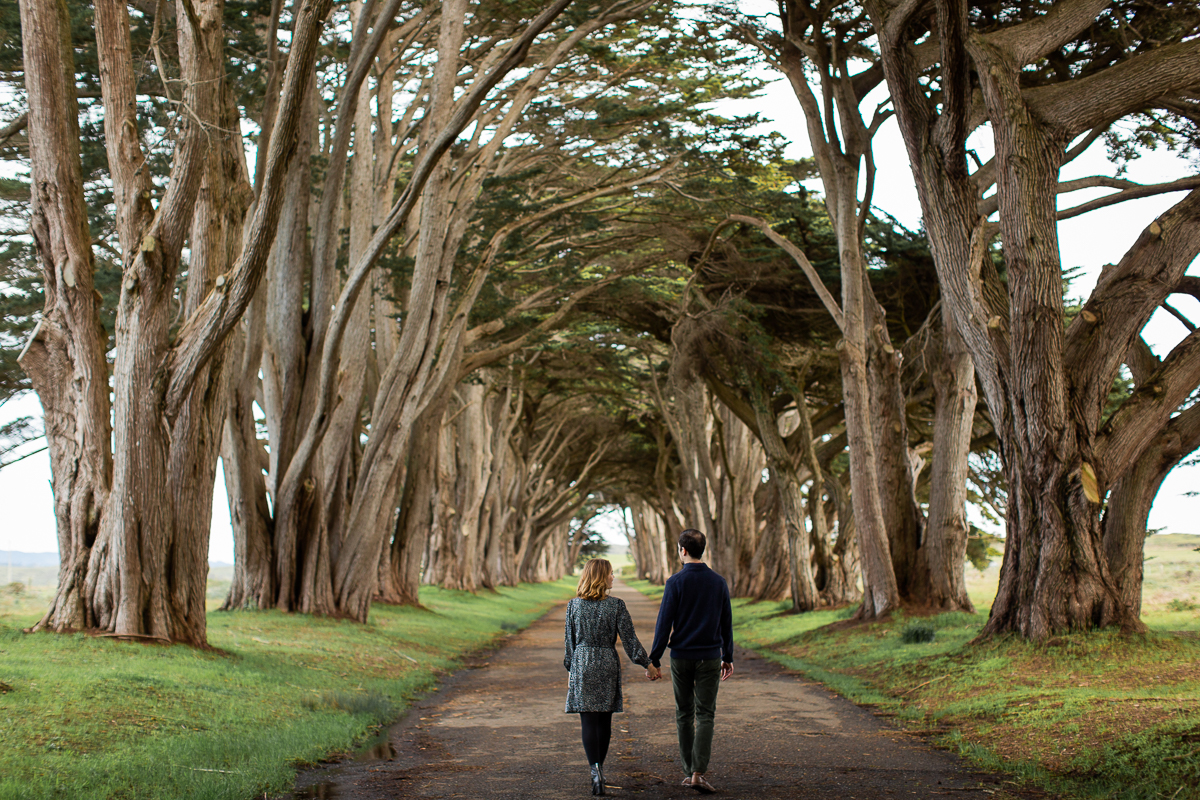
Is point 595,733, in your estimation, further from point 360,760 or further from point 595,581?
point 360,760

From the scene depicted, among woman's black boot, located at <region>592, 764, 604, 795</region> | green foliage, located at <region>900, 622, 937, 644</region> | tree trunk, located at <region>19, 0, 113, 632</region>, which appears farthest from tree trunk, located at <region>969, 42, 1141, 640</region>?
tree trunk, located at <region>19, 0, 113, 632</region>

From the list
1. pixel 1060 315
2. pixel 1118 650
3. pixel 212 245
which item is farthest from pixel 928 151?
pixel 212 245

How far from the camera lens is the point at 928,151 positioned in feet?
32.8

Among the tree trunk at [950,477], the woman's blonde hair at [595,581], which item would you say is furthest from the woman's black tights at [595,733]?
the tree trunk at [950,477]

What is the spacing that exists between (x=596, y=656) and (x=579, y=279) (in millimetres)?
14636

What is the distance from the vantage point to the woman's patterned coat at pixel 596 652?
16.8 ft

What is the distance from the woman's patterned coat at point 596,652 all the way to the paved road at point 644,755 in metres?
0.49

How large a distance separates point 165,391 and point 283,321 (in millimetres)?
4315

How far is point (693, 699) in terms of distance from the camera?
533 cm

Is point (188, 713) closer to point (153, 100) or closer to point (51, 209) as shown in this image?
point (51, 209)

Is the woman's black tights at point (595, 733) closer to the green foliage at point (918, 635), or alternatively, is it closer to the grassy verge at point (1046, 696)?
the grassy verge at point (1046, 696)

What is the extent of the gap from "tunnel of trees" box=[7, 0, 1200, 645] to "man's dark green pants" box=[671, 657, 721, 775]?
5.10 m

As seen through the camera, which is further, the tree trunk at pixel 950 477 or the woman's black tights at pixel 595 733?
the tree trunk at pixel 950 477

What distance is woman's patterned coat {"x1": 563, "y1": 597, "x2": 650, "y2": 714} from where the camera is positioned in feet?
16.8
